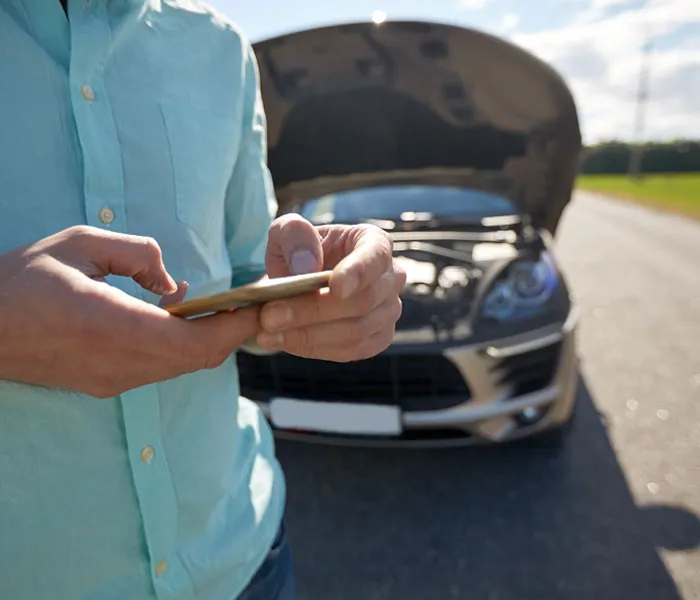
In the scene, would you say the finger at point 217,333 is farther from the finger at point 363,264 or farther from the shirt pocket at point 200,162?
the shirt pocket at point 200,162

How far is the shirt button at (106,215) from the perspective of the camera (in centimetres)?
78

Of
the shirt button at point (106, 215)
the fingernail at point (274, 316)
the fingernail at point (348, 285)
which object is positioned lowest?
the fingernail at point (274, 316)

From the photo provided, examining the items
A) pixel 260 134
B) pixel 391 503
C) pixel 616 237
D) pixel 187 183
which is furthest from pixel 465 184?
pixel 616 237

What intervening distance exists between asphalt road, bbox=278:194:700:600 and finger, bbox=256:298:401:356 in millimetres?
1585

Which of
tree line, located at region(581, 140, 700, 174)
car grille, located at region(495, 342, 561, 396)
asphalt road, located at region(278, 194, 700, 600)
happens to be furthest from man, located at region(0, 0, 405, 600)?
tree line, located at region(581, 140, 700, 174)

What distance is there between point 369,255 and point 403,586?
172cm

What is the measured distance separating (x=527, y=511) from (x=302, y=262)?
208cm

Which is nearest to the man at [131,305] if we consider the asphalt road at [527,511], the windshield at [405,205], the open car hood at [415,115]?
the asphalt road at [527,511]

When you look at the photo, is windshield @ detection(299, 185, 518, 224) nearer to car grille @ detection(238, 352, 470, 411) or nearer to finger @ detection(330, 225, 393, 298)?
car grille @ detection(238, 352, 470, 411)

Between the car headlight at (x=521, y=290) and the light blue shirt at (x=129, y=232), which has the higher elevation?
the light blue shirt at (x=129, y=232)

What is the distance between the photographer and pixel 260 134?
3.54 feet

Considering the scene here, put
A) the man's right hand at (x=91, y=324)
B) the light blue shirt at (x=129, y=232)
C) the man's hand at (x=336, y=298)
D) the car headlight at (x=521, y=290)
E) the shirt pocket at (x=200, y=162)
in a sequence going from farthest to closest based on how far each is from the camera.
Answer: the car headlight at (x=521, y=290) → the shirt pocket at (x=200, y=162) → the light blue shirt at (x=129, y=232) → the man's hand at (x=336, y=298) → the man's right hand at (x=91, y=324)

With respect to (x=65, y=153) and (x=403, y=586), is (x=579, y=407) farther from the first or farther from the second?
(x=65, y=153)

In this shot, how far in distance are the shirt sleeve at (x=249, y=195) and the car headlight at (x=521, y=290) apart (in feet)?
5.18
